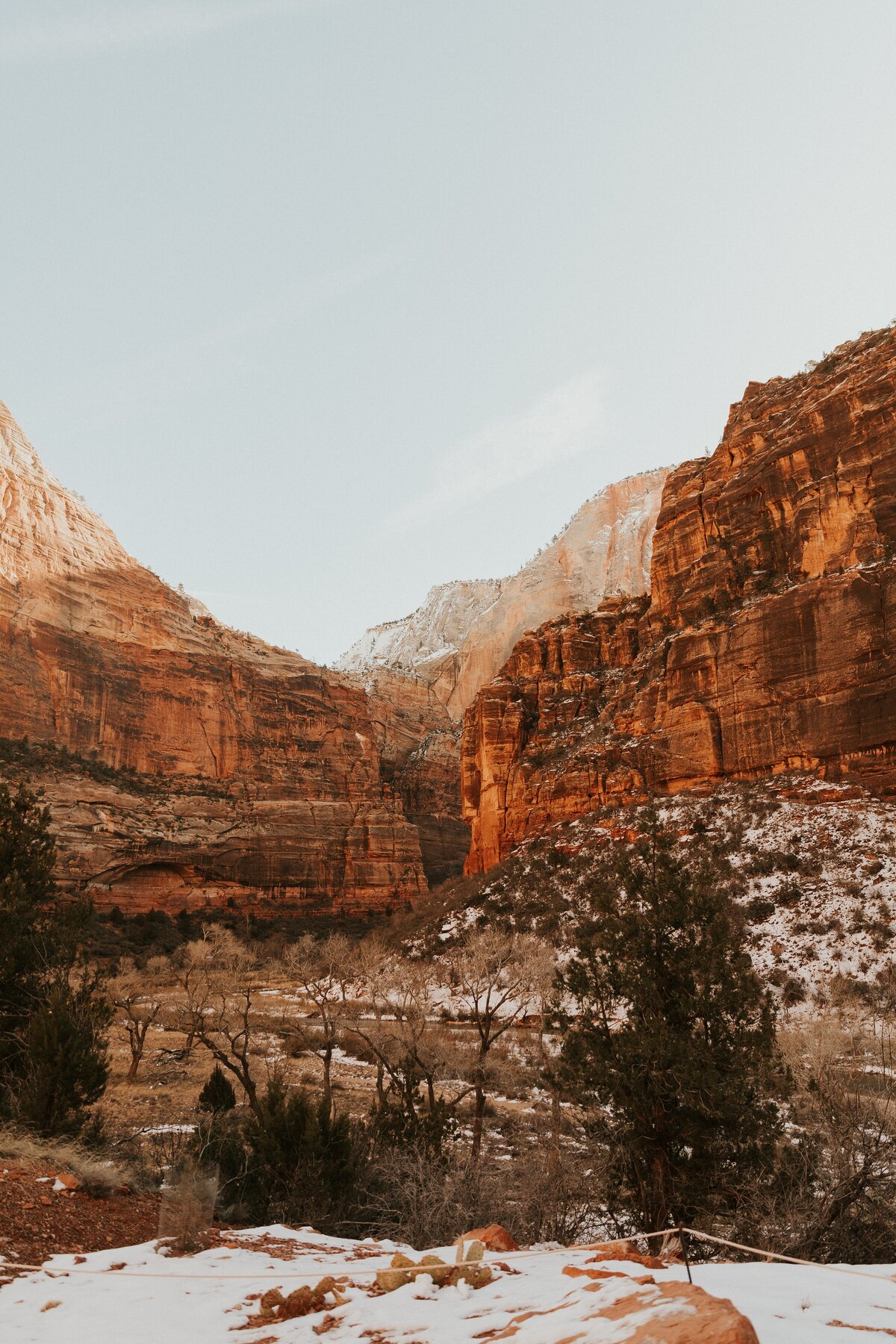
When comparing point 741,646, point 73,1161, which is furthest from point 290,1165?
point 741,646

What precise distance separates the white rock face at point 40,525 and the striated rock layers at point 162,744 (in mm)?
149

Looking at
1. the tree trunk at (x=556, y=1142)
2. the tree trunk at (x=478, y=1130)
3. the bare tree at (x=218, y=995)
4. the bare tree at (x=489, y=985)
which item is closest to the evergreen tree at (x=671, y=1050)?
the tree trunk at (x=556, y=1142)

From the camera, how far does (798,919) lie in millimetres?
30938

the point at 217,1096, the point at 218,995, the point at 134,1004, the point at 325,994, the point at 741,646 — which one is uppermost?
the point at 741,646

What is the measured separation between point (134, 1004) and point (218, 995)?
34.2 feet

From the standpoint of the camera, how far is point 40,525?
7288 centimetres

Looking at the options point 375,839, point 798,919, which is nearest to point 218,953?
point 798,919

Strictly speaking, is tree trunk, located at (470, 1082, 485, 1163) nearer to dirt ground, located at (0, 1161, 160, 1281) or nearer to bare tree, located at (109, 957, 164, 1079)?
dirt ground, located at (0, 1161, 160, 1281)

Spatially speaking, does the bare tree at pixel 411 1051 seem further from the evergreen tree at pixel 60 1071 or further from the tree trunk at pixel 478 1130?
the evergreen tree at pixel 60 1071

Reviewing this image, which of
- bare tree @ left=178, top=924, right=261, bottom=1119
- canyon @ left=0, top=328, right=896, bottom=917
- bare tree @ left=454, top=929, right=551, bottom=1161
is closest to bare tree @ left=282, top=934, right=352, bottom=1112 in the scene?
bare tree @ left=178, top=924, right=261, bottom=1119

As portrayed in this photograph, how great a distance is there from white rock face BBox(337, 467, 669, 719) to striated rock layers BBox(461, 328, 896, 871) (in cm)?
4356

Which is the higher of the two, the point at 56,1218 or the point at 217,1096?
the point at 56,1218

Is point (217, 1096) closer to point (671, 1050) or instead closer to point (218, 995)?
point (218, 995)

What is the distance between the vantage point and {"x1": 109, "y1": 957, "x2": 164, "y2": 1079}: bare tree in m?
26.2
